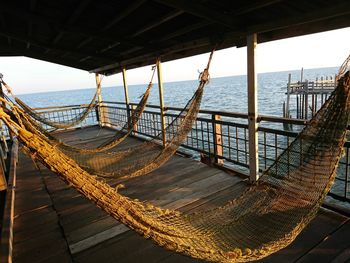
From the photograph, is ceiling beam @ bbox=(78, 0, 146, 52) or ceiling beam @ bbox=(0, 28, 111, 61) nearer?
ceiling beam @ bbox=(78, 0, 146, 52)

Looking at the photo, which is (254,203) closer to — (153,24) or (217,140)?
(217,140)

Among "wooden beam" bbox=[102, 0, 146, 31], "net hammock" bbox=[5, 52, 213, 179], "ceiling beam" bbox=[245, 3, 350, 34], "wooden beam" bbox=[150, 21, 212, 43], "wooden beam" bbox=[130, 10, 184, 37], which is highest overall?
"wooden beam" bbox=[102, 0, 146, 31]

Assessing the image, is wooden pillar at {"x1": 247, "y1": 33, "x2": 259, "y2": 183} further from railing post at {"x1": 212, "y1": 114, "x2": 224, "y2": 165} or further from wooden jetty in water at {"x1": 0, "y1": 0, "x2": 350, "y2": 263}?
railing post at {"x1": 212, "y1": 114, "x2": 224, "y2": 165}

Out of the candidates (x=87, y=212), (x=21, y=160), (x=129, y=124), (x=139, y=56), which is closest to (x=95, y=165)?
(x=87, y=212)

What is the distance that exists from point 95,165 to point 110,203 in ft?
6.50

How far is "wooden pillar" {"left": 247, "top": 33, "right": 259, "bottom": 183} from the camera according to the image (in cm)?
247

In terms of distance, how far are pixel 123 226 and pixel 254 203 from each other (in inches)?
46.0

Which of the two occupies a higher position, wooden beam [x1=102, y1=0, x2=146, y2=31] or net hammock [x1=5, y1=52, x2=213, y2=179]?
wooden beam [x1=102, y1=0, x2=146, y2=31]

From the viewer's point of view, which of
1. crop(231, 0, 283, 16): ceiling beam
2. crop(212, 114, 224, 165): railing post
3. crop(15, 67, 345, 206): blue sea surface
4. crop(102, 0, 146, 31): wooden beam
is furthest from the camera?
crop(15, 67, 345, 206): blue sea surface

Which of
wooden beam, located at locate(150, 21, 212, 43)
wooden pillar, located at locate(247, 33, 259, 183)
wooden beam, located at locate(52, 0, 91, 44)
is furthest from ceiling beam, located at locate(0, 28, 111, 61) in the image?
wooden pillar, located at locate(247, 33, 259, 183)

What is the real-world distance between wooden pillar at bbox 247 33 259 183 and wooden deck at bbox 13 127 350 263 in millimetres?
290

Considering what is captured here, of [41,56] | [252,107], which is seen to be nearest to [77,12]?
[252,107]

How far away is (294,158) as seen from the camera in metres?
1.95

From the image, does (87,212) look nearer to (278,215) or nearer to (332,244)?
(278,215)
